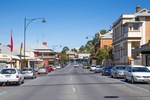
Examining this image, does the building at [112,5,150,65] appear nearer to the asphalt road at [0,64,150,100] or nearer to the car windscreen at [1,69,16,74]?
the car windscreen at [1,69,16,74]

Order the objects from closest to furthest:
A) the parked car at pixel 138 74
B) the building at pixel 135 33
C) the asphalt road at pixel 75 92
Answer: the asphalt road at pixel 75 92, the parked car at pixel 138 74, the building at pixel 135 33

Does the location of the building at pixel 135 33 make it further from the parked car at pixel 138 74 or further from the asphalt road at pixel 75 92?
the asphalt road at pixel 75 92

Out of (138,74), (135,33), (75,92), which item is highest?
(135,33)

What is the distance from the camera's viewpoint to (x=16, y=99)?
51.6 feet

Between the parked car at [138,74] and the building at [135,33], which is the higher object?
the building at [135,33]

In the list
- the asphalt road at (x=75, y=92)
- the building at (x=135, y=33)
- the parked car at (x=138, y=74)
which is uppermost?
the building at (x=135, y=33)

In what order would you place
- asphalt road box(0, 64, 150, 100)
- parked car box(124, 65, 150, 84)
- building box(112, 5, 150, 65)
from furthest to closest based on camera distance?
building box(112, 5, 150, 65), parked car box(124, 65, 150, 84), asphalt road box(0, 64, 150, 100)

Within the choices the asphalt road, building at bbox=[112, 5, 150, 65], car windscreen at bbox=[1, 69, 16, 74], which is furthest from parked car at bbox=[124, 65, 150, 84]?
building at bbox=[112, 5, 150, 65]

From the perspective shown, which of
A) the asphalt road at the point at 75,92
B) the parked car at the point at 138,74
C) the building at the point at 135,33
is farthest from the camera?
the building at the point at 135,33

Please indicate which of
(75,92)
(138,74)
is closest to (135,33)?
(138,74)

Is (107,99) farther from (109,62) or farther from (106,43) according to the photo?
(106,43)

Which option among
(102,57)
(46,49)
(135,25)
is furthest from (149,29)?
(46,49)

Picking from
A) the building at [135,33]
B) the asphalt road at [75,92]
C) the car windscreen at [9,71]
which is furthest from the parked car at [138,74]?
the building at [135,33]

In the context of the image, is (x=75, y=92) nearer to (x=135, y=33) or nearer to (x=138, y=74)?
(x=138, y=74)
